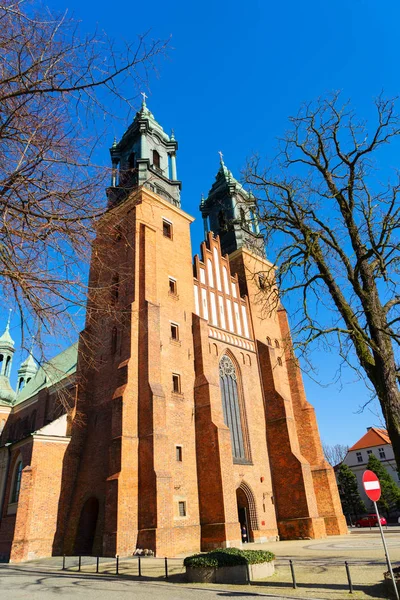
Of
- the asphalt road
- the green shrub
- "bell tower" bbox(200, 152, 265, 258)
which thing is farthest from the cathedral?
the green shrub

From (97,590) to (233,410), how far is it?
14.1m

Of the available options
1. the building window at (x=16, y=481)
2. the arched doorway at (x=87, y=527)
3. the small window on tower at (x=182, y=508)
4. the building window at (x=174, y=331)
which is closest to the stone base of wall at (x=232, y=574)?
the small window on tower at (x=182, y=508)

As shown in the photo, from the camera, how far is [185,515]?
17.4 m

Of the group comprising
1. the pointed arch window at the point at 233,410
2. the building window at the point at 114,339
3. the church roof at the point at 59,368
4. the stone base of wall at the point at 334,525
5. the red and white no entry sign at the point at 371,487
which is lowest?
the stone base of wall at the point at 334,525

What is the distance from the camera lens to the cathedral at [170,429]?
16578 mm

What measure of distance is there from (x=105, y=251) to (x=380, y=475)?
4540 centimetres

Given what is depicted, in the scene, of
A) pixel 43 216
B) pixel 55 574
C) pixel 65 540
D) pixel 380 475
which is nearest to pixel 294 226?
pixel 43 216

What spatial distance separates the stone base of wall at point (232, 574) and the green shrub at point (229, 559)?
84mm

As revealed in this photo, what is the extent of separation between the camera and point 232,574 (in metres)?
9.91

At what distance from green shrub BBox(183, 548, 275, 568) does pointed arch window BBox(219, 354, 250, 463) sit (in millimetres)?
10584

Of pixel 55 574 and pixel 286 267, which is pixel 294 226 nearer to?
pixel 286 267

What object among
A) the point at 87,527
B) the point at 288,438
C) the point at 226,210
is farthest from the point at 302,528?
the point at 226,210

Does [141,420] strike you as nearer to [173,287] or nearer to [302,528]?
Result: [173,287]

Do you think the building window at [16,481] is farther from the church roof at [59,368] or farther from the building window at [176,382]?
the building window at [176,382]
